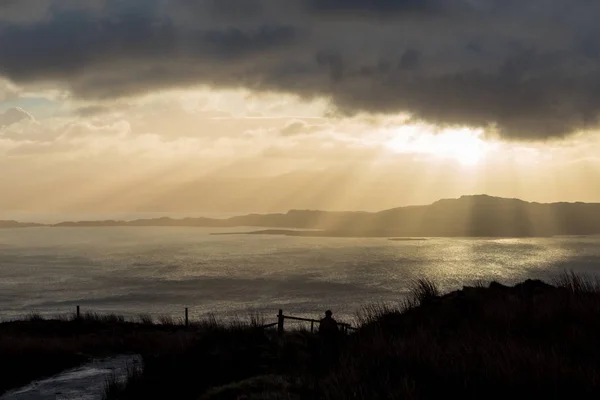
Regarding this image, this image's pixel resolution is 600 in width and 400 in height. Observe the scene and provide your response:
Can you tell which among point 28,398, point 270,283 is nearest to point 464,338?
point 28,398

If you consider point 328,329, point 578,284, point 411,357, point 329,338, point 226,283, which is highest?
point 578,284

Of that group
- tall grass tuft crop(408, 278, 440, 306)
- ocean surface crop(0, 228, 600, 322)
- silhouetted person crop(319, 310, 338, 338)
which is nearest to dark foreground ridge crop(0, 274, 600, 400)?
tall grass tuft crop(408, 278, 440, 306)

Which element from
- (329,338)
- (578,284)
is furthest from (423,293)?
(329,338)

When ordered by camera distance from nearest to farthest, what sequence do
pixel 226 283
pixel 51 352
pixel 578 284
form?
pixel 578 284
pixel 51 352
pixel 226 283

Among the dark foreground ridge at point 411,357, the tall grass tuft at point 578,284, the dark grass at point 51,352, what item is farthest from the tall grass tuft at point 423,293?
the dark grass at point 51,352

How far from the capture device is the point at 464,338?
8898 millimetres

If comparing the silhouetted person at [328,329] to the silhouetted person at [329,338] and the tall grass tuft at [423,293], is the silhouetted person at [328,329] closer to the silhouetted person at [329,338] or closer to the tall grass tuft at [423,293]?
the silhouetted person at [329,338]

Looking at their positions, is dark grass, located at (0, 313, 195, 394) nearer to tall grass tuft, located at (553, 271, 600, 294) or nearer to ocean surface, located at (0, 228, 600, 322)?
tall grass tuft, located at (553, 271, 600, 294)

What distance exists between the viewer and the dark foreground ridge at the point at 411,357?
21.2ft

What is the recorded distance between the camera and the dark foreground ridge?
254 inches

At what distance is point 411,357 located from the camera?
7.75 m

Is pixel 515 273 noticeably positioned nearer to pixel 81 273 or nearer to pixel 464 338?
pixel 81 273

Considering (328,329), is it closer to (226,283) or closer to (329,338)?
(329,338)

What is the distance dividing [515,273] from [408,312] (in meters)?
125
